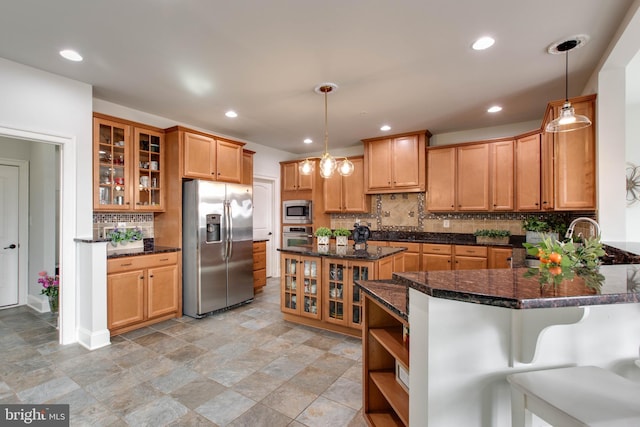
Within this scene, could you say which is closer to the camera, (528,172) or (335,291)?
(335,291)

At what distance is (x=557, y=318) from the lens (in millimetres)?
1051

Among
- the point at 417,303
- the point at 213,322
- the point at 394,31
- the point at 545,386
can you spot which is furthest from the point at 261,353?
the point at 394,31

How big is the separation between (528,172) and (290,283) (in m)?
3.36

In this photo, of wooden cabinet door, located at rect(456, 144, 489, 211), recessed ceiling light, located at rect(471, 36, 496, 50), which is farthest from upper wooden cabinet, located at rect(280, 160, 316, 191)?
recessed ceiling light, located at rect(471, 36, 496, 50)

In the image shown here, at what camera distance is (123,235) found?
11.3ft

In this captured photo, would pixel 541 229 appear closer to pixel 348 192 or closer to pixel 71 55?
pixel 348 192

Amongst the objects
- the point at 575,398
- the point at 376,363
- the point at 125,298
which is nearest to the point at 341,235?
the point at 376,363

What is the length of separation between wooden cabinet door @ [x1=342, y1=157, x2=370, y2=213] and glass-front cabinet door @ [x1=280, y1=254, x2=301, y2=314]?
227 centimetres

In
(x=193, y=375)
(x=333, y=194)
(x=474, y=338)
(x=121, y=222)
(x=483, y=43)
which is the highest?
(x=483, y=43)

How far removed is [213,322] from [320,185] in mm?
3176

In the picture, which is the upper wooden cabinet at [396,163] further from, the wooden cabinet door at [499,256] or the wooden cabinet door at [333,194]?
the wooden cabinet door at [499,256]

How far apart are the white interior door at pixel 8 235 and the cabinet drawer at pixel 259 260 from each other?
3.15 meters

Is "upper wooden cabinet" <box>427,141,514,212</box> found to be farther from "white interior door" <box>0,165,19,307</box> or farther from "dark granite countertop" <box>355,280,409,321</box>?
"white interior door" <box>0,165,19,307</box>

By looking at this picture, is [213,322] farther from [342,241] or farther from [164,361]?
[342,241]
